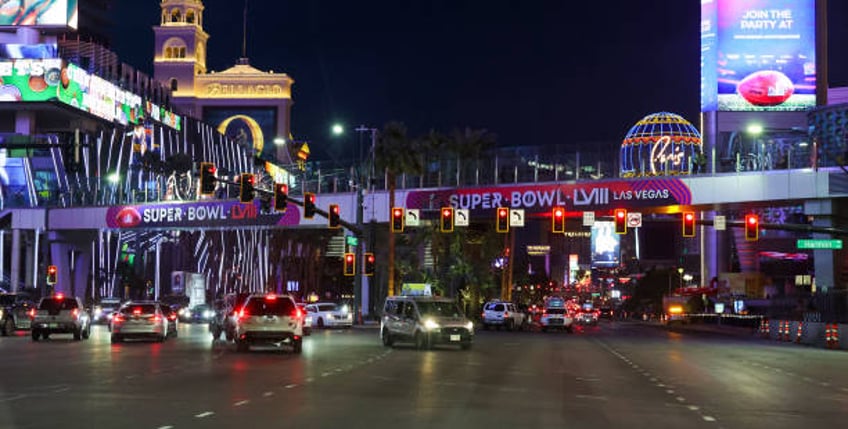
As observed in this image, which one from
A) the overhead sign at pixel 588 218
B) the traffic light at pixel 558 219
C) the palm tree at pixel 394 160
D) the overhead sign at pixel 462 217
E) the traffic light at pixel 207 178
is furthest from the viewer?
the palm tree at pixel 394 160

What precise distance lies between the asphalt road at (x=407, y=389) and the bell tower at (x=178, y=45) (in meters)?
139

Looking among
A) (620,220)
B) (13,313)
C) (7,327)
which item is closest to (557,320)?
(620,220)

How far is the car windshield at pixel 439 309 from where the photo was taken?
116ft

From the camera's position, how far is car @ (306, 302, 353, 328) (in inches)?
2181

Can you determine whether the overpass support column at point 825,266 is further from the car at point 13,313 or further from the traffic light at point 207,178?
the car at point 13,313

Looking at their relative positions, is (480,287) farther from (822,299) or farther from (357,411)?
(357,411)

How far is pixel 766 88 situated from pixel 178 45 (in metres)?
91.4

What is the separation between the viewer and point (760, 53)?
12344cm

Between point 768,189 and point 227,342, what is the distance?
91.3ft

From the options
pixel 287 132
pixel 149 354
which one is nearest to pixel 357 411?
pixel 149 354

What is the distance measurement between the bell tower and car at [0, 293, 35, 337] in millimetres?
123345

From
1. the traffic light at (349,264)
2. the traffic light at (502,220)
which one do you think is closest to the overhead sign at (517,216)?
the traffic light at (502,220)

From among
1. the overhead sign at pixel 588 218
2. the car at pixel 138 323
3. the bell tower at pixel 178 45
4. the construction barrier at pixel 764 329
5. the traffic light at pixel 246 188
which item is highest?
the bell tower at pixel 178 45

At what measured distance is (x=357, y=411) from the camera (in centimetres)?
1541
